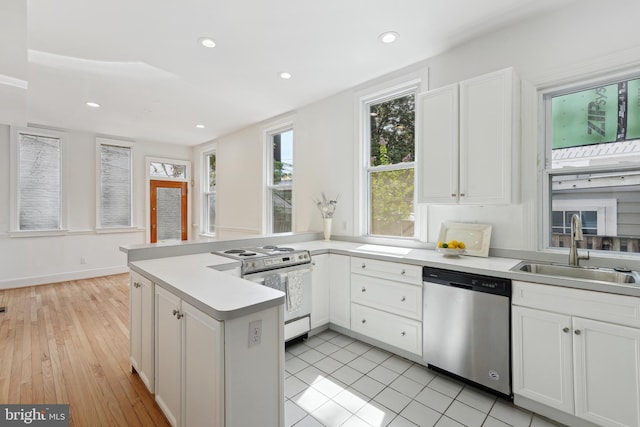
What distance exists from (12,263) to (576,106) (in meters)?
7.84

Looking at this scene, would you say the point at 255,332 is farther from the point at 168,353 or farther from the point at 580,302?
the point at 580,302

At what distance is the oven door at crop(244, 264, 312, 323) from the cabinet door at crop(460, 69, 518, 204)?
161 centimetres

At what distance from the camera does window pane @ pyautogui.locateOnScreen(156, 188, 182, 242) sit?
660cm

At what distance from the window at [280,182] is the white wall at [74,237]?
3272 millimetres

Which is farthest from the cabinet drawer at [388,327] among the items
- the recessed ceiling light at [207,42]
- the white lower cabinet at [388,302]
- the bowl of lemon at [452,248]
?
the recessed ceiling light at [207,42]

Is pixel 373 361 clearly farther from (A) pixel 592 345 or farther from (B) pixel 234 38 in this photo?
(B) pixel 234 38

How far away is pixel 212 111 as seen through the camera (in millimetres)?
4516

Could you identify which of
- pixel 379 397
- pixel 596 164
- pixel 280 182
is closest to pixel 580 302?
pixel 596 164

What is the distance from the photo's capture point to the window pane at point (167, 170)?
21.3 feet

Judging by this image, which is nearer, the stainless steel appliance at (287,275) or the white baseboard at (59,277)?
the stainless steel appliance at (287,275)

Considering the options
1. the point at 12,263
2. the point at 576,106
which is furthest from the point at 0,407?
the point at 576,106

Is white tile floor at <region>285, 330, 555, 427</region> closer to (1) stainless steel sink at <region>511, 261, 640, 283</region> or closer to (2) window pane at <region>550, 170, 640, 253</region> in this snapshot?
(1) stainless steel sink at <region>511, 261, 640, 283</region>

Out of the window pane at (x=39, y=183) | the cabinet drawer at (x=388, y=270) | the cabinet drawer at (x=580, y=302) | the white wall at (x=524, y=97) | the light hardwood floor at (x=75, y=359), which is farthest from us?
the window pane at (x=39, y=183)

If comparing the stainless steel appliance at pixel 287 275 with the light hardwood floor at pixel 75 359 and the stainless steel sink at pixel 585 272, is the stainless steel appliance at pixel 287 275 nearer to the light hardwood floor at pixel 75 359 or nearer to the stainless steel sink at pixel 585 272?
the light hardwood floor at pixel 75 359
